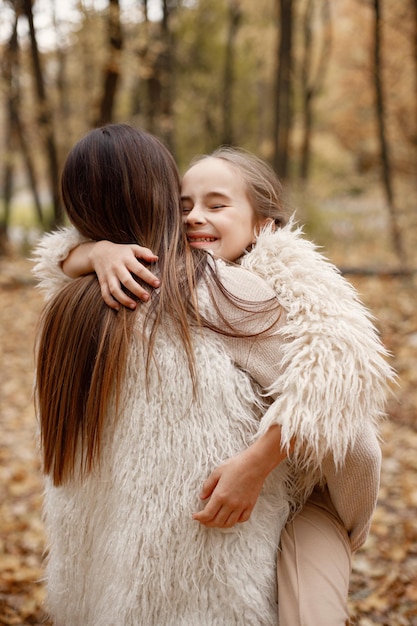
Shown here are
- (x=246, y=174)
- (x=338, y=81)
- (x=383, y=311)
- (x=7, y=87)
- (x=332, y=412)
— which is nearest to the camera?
(x=332, y=412)

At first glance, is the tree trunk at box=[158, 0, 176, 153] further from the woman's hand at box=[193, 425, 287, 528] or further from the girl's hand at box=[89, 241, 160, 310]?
the woman's hand at box=[193, 425, 287, 528]

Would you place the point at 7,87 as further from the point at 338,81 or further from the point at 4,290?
the point at 338,81

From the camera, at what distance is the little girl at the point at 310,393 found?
1392 millimetres

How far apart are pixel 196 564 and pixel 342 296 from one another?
78cm

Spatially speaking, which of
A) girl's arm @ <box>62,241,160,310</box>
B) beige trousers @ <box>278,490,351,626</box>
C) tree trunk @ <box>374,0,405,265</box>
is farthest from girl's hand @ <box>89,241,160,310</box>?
tree trunk @ <box>374,0,405,265</box>

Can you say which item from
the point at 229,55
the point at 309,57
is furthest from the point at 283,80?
the point at 309,57

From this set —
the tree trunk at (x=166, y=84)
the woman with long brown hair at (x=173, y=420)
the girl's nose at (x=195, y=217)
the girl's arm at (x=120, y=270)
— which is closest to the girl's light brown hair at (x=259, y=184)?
the girl's nose at (x=195, y=217)

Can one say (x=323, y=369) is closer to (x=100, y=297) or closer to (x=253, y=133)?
(x=100, y=297)

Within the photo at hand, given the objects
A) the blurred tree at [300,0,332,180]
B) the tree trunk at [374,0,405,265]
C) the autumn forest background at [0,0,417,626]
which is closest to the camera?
the autumn forest background at [0,0,417,626]

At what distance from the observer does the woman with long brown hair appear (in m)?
1.43

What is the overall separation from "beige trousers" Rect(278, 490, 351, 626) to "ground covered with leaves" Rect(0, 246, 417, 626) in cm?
86

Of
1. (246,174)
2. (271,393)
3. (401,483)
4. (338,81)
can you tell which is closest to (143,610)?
(271,393)

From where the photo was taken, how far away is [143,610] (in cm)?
145

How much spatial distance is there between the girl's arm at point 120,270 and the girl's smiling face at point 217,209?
0.85ft
